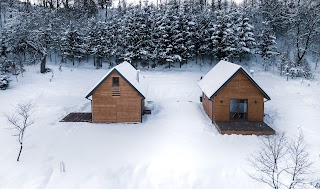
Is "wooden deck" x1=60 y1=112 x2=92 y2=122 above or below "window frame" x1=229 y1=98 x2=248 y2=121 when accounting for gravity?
below

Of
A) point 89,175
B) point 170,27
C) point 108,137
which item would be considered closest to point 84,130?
point 108,137

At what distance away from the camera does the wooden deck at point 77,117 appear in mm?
21031

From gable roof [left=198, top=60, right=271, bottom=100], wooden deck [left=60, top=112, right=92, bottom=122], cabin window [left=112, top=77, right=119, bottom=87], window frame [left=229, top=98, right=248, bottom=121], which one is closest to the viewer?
gable roof [left=198, top=60, right=271, bottom=100]

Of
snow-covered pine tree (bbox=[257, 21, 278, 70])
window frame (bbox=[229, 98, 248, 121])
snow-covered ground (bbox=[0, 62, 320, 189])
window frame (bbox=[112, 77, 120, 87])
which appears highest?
snow-covered pine tree (bbox=[257, 21, 278, 70])

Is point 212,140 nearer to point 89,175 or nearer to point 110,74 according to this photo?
→ point 89,175

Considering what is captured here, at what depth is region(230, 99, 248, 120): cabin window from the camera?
2047 centimetres

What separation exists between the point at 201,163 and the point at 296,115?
12782mm

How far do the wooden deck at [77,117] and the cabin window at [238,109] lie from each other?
11361mm

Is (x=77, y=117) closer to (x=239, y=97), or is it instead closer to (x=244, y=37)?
(x=239, y=97)

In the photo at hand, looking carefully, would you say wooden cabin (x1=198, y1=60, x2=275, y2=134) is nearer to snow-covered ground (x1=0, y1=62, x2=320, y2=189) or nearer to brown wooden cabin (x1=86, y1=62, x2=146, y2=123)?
snow-covered ground (x1=0, y1=62, x2=320, y2=189)

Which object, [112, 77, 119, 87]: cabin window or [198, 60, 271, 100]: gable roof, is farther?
[112, 77, 119, 87]: cabin window

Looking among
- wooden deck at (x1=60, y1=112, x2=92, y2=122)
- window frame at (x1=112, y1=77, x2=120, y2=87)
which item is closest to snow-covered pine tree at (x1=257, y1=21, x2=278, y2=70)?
window frame at (x1=112, y1=77, x2=120, y2=87)

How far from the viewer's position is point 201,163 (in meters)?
13.6

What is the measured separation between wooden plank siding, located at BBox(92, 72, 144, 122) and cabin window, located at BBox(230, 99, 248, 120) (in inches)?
286
